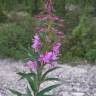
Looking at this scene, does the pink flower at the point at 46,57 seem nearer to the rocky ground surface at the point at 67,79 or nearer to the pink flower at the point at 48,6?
the pink flower at the point at 48,6

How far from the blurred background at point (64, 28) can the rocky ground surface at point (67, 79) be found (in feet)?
0.90

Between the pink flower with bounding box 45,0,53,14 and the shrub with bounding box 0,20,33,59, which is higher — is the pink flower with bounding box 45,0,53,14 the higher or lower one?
the higher one

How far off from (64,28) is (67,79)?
2.06m

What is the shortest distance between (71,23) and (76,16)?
0.27 metres

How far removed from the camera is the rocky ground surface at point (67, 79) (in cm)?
561

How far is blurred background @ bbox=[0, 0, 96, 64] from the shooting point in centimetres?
699

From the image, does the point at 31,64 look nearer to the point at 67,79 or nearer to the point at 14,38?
the point at 67,79

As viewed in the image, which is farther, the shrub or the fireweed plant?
the shrub

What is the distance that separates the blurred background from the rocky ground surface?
0.90 ft

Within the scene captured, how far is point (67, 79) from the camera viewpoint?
6.04m

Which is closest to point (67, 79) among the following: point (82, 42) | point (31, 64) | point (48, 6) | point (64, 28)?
point (82, 42)

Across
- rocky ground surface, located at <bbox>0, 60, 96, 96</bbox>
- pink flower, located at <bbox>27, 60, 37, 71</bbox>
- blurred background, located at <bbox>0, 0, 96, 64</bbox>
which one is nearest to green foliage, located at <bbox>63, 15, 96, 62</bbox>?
blurred background, located at <bbox>0, 0, 96, 64</bbox>

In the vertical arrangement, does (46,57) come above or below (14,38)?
above

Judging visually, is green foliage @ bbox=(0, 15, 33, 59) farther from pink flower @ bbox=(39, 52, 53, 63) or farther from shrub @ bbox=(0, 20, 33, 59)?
pink flower @ bbox=(39, 52, 53, 63)
